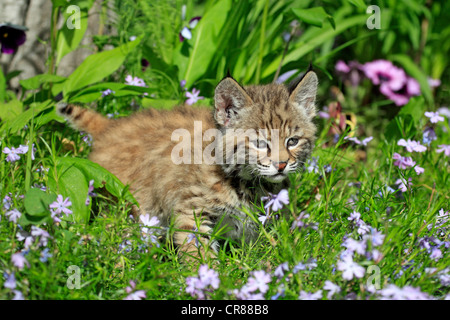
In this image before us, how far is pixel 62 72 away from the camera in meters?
4.47

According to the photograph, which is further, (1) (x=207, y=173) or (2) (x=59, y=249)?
(1) (x=207, y=173)

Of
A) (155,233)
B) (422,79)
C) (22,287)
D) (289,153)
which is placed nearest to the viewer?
(22,287)

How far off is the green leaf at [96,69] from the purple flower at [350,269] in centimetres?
240

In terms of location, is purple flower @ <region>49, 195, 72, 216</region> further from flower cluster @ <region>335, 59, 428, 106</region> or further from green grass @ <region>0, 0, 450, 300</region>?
flower cluster @ <region>335, 59, 428, 106</region>

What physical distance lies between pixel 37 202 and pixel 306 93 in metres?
1.66

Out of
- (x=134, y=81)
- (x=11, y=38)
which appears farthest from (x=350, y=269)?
(x=11, y=38)

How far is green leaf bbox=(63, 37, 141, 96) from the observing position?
373cm

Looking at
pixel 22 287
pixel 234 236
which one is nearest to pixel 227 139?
pixel 234 236

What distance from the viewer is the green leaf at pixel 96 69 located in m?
3.73

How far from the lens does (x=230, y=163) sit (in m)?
2.91

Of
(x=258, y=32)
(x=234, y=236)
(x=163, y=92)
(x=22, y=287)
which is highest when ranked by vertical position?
(x=258, y=32)

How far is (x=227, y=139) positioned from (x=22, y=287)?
4.66 ft

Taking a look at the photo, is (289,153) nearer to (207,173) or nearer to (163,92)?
(207,173)

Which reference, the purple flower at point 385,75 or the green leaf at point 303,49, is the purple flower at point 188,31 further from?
the purple flower at point 385,75
